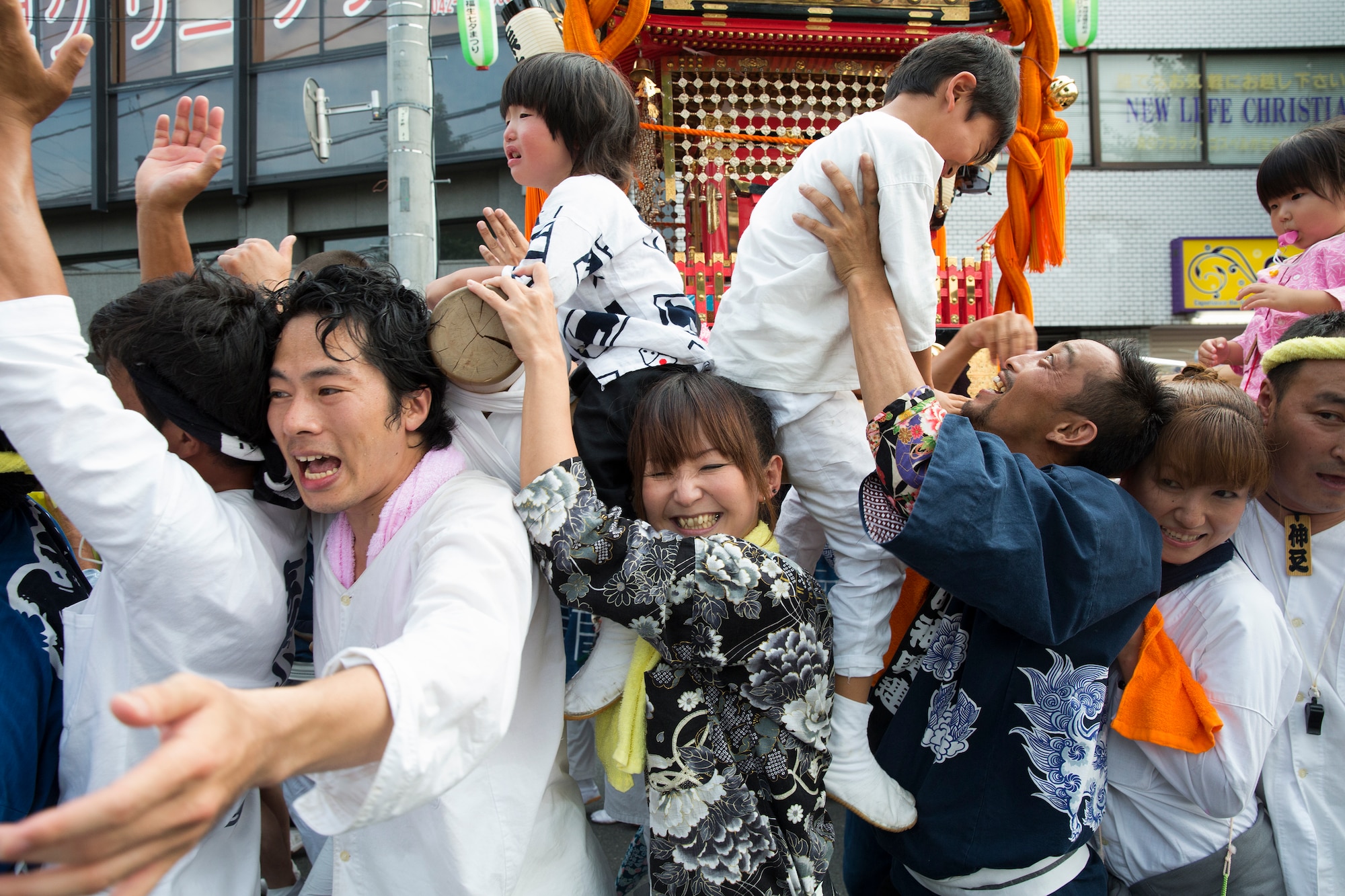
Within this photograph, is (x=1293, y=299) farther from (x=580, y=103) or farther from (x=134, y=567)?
(x=134, y=567)

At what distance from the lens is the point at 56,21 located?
11.7 m

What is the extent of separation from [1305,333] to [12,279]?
Answer: 2685 millimetres

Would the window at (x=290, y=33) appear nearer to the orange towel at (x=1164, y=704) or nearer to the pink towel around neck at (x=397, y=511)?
the pink towel around neck at (x=397, y=511)

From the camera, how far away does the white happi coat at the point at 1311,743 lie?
182 cm

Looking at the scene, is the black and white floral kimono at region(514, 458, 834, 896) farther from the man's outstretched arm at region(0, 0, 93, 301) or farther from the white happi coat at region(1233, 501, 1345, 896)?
the white happi coat at region(1233, 501, 1345, 896)

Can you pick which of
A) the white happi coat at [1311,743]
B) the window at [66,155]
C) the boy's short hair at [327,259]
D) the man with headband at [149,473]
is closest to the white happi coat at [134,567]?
the man with headband at [149,473]

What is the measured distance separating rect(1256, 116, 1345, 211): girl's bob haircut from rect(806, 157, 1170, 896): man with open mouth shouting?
1.85 metres

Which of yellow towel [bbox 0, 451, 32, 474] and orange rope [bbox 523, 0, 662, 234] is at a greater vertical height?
orange rope [bbox 523, 0, 662, 234]

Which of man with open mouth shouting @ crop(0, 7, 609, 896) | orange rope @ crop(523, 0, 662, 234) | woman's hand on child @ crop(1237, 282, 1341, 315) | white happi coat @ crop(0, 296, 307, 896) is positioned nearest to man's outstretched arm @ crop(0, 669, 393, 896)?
man with open mouth shouting @ crop(0, 7, 609, 896)

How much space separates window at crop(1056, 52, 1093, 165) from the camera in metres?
11.7

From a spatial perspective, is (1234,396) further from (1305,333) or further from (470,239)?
(470,239)

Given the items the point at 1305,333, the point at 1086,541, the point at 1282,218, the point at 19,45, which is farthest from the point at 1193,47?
the point at 19,45

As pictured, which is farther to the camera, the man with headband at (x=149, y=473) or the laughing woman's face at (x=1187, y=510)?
the laughing woman's face at (x=1187, y=510)

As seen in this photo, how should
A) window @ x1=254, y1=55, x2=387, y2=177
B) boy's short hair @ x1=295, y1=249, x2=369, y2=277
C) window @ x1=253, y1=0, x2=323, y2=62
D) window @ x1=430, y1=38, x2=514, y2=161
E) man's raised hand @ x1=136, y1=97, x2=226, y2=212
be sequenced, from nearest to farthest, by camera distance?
1. man's raised hand @ x1=136, y1=97, x2=226, y2=212
2. boy's short hair @ x1=295, y1=249, x2=369, y2=277
3. window @ x1=430, y1=38, x2=514, y2=161
4. window @ x1=254, y1=55, x2=387, y2=177
5. window @ x1=253, y1=0, x2=323, y2=62
